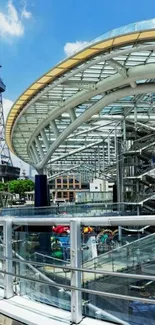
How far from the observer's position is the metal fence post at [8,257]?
183 inches

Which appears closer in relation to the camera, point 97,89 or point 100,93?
point 97,89

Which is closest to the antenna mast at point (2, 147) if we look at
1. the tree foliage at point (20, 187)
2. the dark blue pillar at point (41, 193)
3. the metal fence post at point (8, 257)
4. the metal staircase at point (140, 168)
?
the tree foliage at point (20, 187)

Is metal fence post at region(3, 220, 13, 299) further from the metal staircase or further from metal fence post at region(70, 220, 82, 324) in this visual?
the metal staircase

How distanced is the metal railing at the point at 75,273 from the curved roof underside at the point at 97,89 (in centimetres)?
1252

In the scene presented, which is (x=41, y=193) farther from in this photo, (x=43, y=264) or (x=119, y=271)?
(x=119, y=271)

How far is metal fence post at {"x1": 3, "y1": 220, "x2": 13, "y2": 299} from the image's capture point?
4641 mm

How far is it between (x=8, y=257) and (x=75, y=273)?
1.27 meters

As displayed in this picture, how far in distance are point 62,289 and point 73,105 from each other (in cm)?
2255

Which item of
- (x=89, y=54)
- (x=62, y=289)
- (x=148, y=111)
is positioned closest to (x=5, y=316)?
(x=62, y=289)

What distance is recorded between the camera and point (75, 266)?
369 centimetres

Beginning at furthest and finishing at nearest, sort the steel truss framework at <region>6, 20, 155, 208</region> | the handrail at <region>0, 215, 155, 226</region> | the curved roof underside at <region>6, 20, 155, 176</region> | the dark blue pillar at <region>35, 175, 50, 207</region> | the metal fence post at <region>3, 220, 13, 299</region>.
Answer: the dark blue pillar at <region>35, 175, 50, 207</region> < the steel truss framework at <region>6, 20, 155, 208</region> < the curved roof underside at <region>6, 20, 155, 176</region> < the metal fence post at <region>3, 220, 13, 299</region> < the handrail at <region>0, 215, 155, 226</region>

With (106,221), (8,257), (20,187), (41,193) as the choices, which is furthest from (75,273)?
(20,187)

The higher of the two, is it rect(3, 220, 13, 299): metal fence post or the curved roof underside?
the curved roof underside

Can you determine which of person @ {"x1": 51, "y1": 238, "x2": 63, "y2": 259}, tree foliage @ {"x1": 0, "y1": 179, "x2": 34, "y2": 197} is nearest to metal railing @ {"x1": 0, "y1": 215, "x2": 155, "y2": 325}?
person @ {"x1": 51, "y1": 238, "x2": 63, "y2": 259}
